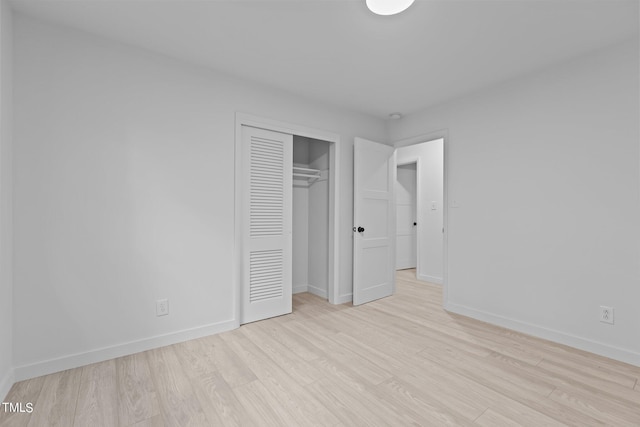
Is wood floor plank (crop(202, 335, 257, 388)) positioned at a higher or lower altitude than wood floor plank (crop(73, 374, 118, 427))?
higher

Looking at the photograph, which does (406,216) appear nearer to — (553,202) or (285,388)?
(553,202)

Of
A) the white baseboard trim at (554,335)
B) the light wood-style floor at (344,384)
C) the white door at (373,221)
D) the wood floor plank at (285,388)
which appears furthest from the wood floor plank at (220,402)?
the white baseboard trim at (554,335)

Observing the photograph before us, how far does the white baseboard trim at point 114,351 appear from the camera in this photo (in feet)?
6.31

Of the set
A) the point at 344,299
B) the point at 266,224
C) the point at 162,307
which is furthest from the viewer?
the point at 344,299

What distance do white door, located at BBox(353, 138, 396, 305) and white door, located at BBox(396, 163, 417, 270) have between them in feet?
5.90

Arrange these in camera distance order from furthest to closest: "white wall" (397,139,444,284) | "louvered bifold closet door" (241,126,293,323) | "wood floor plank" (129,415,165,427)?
1. "white wall" (397,139,444,284)
2. "louvered bifold closet door" (241,126,293,323)
3. "wood floor plank" (129,415,165,427)

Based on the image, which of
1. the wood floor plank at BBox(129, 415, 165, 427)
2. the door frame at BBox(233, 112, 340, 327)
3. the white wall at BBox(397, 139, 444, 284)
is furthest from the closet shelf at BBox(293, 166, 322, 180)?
the wood floor plank at BBox(129, 415, 165, 427)

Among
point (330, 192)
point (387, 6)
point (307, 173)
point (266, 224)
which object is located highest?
point (387, 6)

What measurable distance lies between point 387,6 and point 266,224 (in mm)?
2118

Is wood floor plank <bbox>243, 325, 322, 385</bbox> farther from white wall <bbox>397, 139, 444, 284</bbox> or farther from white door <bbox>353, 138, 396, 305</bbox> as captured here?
white wall <bbox>397, 139, 444, 284</bbox>

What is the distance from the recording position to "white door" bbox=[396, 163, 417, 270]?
570 centimetres

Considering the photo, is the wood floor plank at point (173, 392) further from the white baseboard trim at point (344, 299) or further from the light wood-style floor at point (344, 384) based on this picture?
the white baseboard trim at point (344, 299)

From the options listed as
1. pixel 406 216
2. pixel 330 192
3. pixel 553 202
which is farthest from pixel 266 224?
pixel 406 216

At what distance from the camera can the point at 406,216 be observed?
19.0 ft
